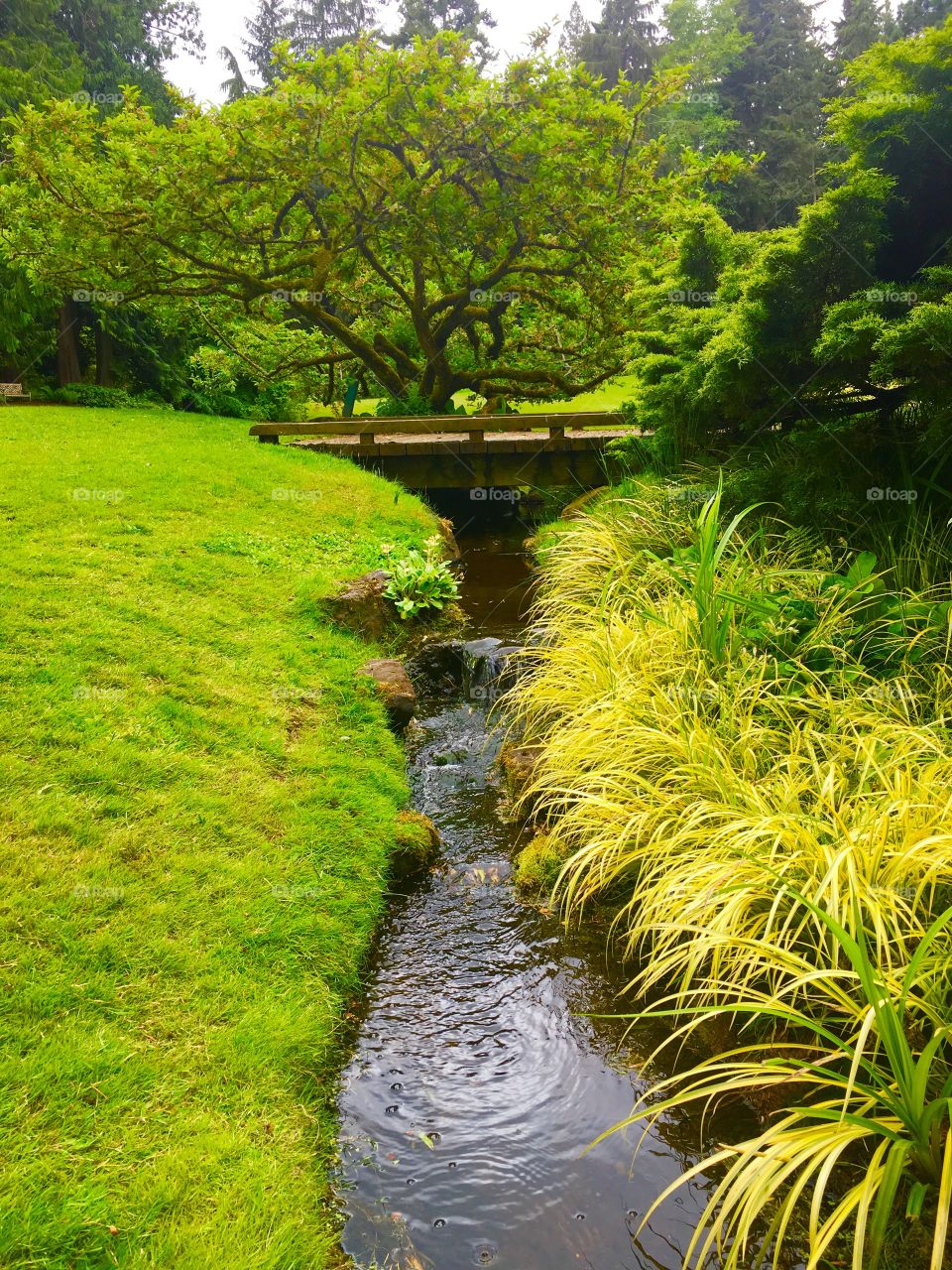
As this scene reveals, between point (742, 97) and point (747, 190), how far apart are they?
6.93 m

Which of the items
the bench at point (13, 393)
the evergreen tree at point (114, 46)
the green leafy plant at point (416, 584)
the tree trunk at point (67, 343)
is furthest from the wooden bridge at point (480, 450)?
the evergreen tree at point (114, 46)

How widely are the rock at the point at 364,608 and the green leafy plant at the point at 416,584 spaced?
6.2 inches

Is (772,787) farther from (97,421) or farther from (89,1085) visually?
(97,421)

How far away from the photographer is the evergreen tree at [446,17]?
1566 inches

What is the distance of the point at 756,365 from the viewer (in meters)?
5.08

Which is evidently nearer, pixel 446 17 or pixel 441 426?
pixel 441 426

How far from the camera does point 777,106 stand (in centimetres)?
3128

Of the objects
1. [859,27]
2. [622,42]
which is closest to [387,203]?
[622,42]

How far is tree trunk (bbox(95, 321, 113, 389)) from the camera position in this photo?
1487 cm

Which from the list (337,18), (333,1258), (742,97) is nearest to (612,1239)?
(333,1258)

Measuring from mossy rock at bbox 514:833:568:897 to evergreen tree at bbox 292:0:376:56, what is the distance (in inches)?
1934

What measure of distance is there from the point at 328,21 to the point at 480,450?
43.3 meters

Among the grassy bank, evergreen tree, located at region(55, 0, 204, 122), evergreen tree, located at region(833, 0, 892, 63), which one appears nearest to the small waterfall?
the grassy bank

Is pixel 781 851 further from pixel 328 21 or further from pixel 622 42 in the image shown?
→ pixel 328 21
